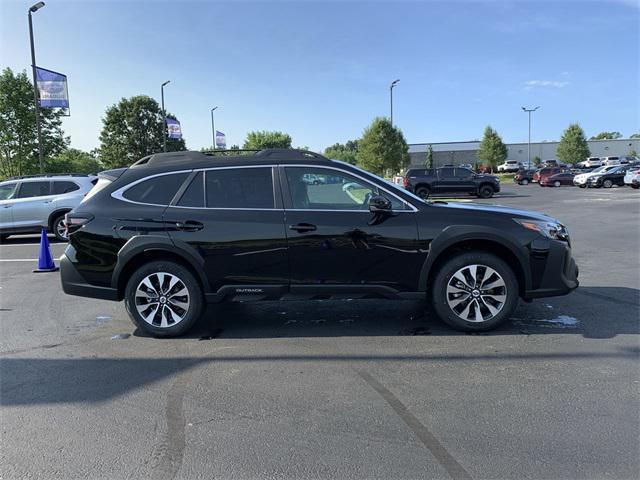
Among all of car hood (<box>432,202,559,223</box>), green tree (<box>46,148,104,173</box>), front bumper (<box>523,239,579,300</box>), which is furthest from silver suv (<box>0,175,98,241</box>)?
green tree (<box>46,148,104,173</box>)

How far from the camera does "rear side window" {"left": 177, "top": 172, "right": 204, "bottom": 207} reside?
16.9ft

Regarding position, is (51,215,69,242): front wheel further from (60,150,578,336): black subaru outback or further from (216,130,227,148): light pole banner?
(216,130,227,148): light pole banner

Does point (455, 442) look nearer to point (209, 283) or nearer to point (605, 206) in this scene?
point (209, 283)

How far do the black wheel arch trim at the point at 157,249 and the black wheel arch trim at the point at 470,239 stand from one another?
2306 mm

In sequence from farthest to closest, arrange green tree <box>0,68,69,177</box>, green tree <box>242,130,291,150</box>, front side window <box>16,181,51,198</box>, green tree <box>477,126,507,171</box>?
green tree <box>242,130,291,150</box> < green tree <box>477,126,507,171</box> < green tree <box>0,68,69,177</box> < front side window <box>16,181,51,198</box>

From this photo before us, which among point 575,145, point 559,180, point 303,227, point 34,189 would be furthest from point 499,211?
point 575,145

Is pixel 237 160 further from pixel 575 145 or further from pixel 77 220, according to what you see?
pixel 575 145

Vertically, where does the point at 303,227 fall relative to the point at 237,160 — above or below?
below

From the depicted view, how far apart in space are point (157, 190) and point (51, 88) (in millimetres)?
17095

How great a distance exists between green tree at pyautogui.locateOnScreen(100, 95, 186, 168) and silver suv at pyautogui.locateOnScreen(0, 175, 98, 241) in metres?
52.1

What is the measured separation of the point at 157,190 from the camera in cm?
523

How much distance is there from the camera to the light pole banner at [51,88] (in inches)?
744

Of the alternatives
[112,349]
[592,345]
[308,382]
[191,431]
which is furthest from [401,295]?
[112,349]

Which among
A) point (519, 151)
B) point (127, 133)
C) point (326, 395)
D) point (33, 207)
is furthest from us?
point (519, 151)
